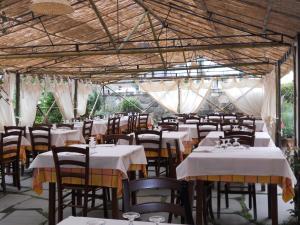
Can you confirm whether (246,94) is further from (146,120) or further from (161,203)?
(161,203)

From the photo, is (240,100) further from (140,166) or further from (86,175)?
(86,175)

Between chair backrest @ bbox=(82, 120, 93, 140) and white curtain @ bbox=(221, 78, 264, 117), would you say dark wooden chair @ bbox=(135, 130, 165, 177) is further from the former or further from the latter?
white curtain @ bbox=(221, 78, 264, 117)

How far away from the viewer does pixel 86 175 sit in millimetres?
4332

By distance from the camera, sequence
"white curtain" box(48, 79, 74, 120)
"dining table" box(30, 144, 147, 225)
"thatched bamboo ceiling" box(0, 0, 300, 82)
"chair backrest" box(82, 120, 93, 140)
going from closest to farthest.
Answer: "dining table" box(30, 144, 147, 225)
"thatched bamboo ceiling" box(0, 0, 300, 82)
"chair backrest" box(82, 120, 93, 140)
"white curtain" box(48, 79, 74, 120)

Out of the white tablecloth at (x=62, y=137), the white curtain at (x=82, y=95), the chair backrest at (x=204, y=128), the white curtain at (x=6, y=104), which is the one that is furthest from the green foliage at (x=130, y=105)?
the white tablecloth at (x=62, y=137)

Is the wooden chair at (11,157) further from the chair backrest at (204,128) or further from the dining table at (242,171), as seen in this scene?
the chair backrest at (204,128)

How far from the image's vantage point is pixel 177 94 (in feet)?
58.7

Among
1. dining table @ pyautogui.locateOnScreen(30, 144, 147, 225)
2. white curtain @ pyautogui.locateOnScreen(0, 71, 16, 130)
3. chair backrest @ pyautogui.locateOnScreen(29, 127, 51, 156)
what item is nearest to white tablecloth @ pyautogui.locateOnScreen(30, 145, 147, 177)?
dining table @ pyautogui.locateOnScreen(30, 144, 147, 225)

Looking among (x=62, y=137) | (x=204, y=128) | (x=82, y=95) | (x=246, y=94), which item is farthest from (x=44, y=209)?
(x=246, y=94)

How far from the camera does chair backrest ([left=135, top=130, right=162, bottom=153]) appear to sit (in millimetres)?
6387

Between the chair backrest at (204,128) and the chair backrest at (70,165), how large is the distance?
4.32 m

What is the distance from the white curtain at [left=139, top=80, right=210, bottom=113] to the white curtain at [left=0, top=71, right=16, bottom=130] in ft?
25.4

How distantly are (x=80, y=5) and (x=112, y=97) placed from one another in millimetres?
11275

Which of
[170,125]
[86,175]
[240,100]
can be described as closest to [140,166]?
[86,175]
